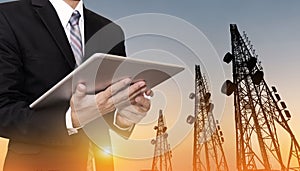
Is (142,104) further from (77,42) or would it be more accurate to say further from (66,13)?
(66,13)

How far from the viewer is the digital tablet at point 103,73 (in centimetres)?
88

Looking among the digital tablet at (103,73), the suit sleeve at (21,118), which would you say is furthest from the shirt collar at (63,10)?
the digital tablet at (103,73)

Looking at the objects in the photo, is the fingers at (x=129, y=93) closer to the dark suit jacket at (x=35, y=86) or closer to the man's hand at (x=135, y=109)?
Answer: the man's hand at (x=135, y=109)

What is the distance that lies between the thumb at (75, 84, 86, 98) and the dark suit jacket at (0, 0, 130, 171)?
0.35 feet

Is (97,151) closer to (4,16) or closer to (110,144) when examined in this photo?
(110,144)

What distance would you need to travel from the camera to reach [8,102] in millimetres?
1028

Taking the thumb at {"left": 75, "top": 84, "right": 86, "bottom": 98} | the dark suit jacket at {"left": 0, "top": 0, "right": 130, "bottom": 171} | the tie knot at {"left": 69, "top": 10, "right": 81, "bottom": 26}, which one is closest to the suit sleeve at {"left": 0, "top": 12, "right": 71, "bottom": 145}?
the dark suit jacket at {"left": 0, "top": 0, "right": 130, "bottom": 171}

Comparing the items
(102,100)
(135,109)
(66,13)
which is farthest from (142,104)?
(66,13)

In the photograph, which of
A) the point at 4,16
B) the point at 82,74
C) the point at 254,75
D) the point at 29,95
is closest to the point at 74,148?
the point at 29,95

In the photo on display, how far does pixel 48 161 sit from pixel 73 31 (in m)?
0.38

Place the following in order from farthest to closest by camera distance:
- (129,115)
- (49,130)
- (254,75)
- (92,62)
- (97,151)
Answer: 1. (254,75)
2. (97,151)
3. (129,115)
4. (49,130)
5. (92,62)

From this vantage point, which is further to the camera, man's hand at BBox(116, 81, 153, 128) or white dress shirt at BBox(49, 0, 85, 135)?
white dress shirt at BBox(49, 0, 85, 135)

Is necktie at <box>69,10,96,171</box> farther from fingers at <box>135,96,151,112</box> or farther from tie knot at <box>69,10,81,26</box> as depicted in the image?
fingers at <box>135,96,151,112</box>

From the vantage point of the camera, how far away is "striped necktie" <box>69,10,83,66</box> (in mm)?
1143
